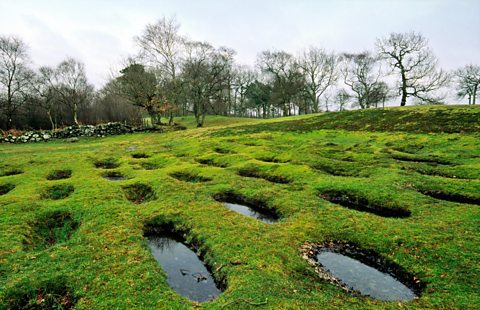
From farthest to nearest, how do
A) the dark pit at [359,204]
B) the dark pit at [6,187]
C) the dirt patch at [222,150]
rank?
the dirt patch at [222,150]
the dark pit at [6,187]
the dark pit at [359,204]

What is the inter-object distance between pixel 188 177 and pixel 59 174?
334 inches

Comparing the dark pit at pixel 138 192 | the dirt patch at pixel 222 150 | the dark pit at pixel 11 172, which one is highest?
the dirt patch at pixel 222 150

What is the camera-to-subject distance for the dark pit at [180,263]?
667 centimetres

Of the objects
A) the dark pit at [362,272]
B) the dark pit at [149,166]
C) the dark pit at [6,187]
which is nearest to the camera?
the dark pit at [362,272]

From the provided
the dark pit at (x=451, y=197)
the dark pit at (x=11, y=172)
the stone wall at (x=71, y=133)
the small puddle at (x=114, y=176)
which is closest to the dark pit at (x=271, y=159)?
the dark pit at (x=451, y=197)

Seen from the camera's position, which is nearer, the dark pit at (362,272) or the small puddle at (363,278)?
the small puddle at (363,278)

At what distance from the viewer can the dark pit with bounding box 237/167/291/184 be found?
15.5 meters

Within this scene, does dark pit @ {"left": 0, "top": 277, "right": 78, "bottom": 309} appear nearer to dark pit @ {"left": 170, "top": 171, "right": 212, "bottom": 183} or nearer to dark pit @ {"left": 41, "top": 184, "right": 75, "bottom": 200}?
dark pit @ {"left": 41, "top": 184, "right": 75, "bottom": 200}

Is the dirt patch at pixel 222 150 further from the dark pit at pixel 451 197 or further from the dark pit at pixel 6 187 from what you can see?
the dark pit at pixel 451 197

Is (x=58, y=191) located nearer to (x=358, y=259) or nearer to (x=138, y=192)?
(x=138, y=192)

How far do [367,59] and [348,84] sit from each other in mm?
7577

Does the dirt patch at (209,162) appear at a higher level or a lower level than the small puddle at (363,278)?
higher

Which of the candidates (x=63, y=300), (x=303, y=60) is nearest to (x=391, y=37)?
(x=303, y=60)

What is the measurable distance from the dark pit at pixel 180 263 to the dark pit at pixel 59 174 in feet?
35.0
